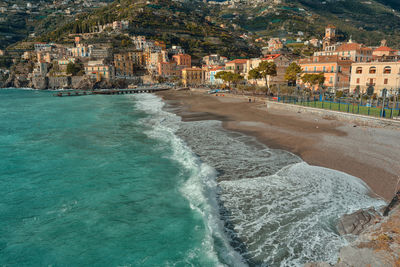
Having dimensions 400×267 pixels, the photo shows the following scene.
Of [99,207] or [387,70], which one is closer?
[99,207]

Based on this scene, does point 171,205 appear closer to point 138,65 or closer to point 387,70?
point 387,70

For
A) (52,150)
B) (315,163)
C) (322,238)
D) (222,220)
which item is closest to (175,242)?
(222,220)

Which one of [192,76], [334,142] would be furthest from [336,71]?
[192,76]

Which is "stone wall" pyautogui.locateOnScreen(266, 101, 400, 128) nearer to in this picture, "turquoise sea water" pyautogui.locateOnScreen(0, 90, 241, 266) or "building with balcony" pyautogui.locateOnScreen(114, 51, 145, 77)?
"turquoise sea water" pyautogui.locateOnScreen(0, 90, 241, 266)

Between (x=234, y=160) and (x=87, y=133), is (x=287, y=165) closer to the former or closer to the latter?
(x=234, y=160)

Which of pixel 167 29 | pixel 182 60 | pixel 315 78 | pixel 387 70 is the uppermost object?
pixel 167 29

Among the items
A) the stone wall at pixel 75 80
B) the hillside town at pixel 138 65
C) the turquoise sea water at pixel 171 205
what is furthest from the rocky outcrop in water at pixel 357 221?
the stone wall at pixel 75 80
